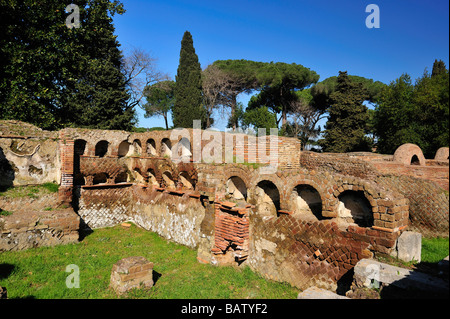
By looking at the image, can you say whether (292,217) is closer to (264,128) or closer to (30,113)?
(264,128)

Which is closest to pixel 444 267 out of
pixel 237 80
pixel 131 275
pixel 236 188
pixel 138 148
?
pixel 131 275

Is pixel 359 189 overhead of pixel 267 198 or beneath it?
overhead

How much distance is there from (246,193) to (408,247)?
444 centimetres

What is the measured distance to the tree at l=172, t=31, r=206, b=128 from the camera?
2205 cm

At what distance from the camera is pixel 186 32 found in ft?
75.7

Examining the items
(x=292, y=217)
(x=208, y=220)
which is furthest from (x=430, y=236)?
(x=208, y=220)

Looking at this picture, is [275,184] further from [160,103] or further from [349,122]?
[160,103]

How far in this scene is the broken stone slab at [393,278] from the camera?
260 cm

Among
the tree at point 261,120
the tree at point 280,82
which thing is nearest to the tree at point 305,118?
the tree at point 280,82

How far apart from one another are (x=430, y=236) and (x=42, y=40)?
1902 cm

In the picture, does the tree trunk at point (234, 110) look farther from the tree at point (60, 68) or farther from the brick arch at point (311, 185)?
the brick arch at point (311, 185)

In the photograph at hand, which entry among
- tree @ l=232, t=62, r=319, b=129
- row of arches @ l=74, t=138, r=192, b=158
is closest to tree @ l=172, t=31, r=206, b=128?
tree @ l=232, t=62, r=319, b=129

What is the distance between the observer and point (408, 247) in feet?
13.7

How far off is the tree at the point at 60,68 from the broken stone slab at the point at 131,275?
1247 cm
